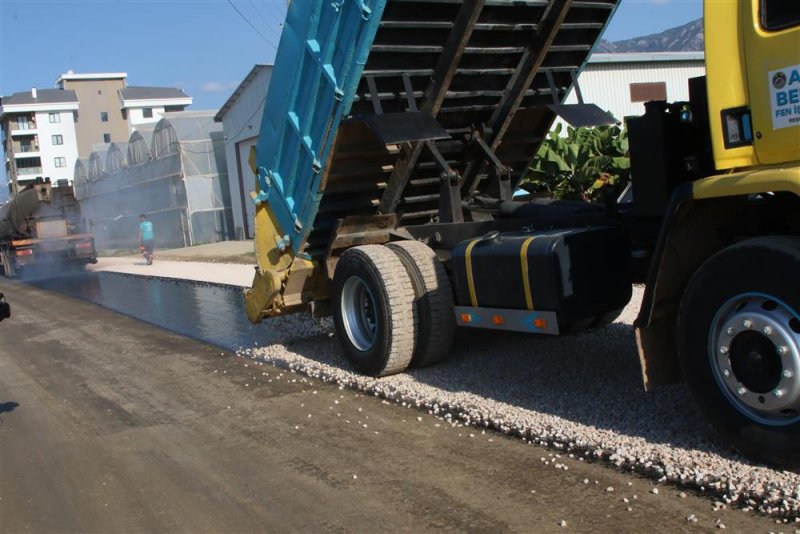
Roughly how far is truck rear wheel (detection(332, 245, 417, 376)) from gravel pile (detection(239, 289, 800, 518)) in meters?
0.20

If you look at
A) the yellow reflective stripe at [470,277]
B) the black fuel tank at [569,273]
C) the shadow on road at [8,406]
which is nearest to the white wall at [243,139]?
the shadow on road at [8,406]

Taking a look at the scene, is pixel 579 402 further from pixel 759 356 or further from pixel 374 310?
pixel 374 310

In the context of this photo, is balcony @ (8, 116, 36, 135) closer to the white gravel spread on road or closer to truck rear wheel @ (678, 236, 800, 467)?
the white gravel spread on road

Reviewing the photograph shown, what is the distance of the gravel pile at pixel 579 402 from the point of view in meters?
4.18

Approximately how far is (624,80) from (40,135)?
78183 millimetres

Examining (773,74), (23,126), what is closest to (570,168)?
(773,74)

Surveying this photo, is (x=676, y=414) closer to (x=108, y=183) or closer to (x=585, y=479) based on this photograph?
(x=585, y=479)

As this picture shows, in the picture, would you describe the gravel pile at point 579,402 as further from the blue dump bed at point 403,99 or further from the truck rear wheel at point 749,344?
the blue dump bed at point 403,99

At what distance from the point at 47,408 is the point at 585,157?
32.6 feet

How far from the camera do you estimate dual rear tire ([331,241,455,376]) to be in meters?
6.85

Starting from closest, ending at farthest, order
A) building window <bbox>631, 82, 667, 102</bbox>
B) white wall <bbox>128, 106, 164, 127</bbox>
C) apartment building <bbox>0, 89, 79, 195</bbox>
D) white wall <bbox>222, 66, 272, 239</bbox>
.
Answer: building window <bbox>631, 82, 667, 102</bbox>, white wall <bbox>222, 66, 272, 239</bbox>, apartment building <bbox>0, 89, 79, 195</bbox>, white wall <bbox>128, 106, 164, 127</bbox>

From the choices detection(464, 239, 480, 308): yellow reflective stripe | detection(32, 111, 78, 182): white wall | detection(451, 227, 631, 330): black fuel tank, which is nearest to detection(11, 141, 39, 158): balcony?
detection(32, 111, 78, 182): white wall

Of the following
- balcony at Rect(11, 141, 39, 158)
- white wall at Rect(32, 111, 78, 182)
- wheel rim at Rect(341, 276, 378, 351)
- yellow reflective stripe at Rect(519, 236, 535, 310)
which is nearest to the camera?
yellow reflective stripe at Rect(519, 236, 535, 310)

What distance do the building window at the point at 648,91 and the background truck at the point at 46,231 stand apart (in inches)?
760
